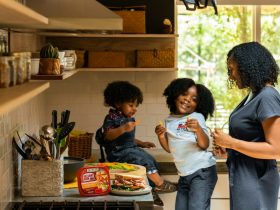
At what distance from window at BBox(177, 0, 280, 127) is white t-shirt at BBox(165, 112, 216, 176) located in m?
1.29

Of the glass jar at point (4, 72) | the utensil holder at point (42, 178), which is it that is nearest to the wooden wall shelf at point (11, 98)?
the glass jar at point (4, 72)

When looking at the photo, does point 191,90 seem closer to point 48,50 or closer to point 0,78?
point 48,50

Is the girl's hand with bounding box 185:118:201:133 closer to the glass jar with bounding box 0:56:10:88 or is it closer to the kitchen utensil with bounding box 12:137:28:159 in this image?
the kitchen utensil with bounding box 12:137:28:159

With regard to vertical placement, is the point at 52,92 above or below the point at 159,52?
below

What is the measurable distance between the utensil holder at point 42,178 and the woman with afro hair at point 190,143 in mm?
1179

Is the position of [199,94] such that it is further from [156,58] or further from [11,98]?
[11,98]

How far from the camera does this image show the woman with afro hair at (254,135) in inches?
125

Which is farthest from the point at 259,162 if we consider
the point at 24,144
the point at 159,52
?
the point at 159,52

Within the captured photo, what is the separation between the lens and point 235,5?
17.0ft

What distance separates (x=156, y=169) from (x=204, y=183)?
1.52 ft

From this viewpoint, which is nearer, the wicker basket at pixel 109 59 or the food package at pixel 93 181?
the food package at pixel 93 181

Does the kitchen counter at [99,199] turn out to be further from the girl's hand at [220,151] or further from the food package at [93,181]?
the girl's hand at [220,151]

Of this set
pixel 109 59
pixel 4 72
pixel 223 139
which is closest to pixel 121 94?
pixel 109 59

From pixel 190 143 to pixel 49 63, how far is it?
1375 mm
